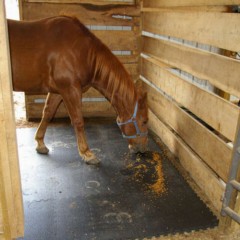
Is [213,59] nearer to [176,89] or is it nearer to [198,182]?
[176,89]

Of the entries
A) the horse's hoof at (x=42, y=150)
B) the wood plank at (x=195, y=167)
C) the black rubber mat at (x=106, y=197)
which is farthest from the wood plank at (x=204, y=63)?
the horse's hoof at (x=42, y=150)

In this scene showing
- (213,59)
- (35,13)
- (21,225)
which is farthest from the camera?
(35,13)

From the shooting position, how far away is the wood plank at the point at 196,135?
2.06m

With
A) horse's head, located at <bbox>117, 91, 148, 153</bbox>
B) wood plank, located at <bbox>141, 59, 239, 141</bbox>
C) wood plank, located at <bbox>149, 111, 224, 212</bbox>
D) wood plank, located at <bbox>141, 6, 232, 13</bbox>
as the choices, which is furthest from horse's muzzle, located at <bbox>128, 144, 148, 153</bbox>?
wood plank, located at <bbox>141, 6, 232, 13</bbox>

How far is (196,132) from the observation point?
2.49 metres

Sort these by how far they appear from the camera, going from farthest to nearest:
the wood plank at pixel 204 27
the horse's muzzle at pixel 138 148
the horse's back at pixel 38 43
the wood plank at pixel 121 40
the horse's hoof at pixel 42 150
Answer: the wood plank at pixel 121 40
the horse's hoof at pixel 42 150
the horse's muzzle at pixel 138 148
the horse's back at pixel 38 43
the wood plank at pixel 204 27

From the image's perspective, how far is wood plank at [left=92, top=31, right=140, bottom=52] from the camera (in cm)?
401

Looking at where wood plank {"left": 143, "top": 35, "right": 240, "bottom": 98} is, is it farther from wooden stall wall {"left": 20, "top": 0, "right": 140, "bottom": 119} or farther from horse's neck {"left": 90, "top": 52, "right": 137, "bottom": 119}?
wooden stall wall {"left": 20, "top": 0, "right": 140, "bottom": 119}

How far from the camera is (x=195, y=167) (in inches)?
99.7

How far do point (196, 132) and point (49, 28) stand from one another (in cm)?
176

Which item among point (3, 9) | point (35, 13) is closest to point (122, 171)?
point (3, 9)

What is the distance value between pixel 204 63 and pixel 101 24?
218cm

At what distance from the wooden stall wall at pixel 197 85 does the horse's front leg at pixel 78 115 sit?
1.00 metres

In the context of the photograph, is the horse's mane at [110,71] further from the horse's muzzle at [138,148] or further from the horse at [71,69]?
the horse's muzzle at [138,148]
